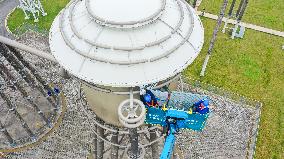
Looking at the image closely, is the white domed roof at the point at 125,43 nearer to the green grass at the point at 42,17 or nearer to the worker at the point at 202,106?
the worker at the point at 202,106

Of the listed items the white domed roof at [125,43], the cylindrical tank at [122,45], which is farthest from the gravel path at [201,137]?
the white domed roof at [125,43]

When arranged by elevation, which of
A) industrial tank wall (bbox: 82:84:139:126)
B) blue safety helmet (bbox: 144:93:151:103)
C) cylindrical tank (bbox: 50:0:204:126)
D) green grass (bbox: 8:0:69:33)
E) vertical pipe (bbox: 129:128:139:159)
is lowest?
green grass (bbox: 8:0:69:33)

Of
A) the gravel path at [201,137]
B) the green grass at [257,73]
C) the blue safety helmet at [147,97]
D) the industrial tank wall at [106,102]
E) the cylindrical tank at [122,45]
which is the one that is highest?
the cylindrical tank at [122,45]

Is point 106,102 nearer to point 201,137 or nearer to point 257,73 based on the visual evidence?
point 201,137

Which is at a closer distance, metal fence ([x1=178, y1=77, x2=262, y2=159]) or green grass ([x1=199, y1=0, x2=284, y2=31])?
metal fence ([x1=178, y1=77, x2=262, y2=159])

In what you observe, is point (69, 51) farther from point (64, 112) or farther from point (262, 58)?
point (262, 58)

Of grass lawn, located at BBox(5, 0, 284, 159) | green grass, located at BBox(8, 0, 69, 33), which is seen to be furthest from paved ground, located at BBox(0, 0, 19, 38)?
grass lawn, located at BBox(5, 0, 284, 159)

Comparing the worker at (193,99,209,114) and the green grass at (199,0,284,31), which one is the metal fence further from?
the worker at (193,99,209,114)
